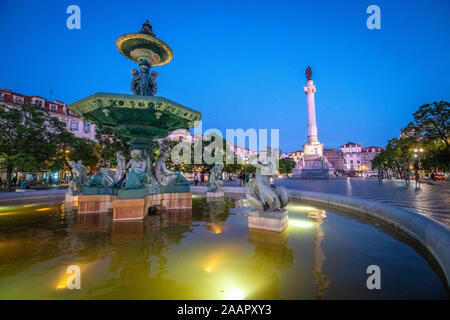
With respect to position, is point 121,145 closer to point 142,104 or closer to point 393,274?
point 142,104

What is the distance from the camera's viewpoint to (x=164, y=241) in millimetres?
4281

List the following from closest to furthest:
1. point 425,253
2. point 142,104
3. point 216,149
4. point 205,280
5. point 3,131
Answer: point 205,280
point 425,253
point 142,104
point 3,131
point 216,149

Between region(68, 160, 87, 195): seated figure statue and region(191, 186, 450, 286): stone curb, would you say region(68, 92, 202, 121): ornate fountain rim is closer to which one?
region(68, 160, 87, 195): seated figure statue

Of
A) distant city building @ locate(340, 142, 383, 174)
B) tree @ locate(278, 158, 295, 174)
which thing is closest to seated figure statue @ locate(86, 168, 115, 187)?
tree @ locate(278, 158, 295, 174)

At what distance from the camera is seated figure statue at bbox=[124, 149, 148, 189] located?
6562mm

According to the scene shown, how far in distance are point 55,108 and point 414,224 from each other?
53732mm

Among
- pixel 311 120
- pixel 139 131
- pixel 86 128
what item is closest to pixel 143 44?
pixel 139 131

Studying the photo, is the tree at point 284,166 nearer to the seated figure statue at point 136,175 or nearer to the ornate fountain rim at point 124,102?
the seated figure statue at point 136,175

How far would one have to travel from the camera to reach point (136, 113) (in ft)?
23.6

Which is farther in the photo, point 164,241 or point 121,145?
point 121,145
